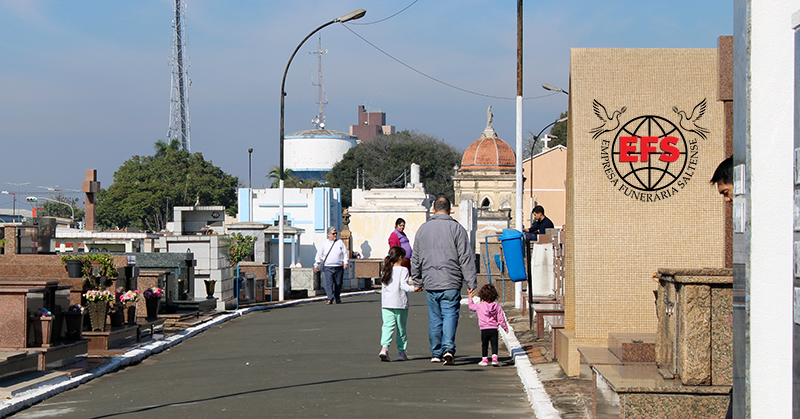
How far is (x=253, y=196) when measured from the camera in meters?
56.4

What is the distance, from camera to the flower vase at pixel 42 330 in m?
9.35

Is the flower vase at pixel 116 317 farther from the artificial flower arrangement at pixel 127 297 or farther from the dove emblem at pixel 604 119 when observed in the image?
the dove emblem at pixel 604 119

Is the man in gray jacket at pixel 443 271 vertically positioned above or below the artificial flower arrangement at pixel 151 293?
above

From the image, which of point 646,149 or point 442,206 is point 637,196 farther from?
point 442,206

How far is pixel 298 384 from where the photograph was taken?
8.59 m

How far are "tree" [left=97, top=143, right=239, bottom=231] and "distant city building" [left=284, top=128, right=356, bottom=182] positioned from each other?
47.2 m

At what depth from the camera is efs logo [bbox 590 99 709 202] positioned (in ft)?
28.2

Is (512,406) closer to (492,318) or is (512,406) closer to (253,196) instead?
(492,318)

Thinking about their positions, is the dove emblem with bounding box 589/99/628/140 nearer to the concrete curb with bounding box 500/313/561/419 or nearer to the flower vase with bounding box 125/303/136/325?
the concrete curb with bounding box 500/313/561/419

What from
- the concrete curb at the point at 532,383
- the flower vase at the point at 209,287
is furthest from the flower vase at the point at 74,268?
the flower vase at the point at 209,287

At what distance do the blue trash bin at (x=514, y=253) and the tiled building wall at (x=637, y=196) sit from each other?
104 inches

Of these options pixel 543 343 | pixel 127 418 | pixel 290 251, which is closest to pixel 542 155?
pixel 290 251

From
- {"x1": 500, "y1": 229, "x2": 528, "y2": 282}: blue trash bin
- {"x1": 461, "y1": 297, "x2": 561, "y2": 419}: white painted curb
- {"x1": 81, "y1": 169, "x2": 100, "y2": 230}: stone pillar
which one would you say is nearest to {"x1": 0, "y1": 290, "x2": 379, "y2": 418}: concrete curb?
{"x1": 461, "y1": 297, "x2": 561, "y2": 419}: white painted curb

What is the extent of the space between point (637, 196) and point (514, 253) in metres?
2.95
